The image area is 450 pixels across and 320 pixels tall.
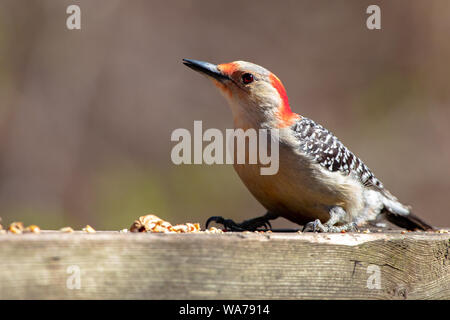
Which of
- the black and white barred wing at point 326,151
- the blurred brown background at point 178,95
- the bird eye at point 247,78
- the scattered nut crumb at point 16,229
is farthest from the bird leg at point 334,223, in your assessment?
the blurred brown background at point 178,95

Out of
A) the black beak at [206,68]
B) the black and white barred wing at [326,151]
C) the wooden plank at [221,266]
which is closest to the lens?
the wooden plank at [221,266]

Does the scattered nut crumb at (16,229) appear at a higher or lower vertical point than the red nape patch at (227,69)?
lower

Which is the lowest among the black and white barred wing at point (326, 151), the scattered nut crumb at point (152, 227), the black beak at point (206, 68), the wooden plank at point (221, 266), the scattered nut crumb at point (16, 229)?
the wooden plank at point (221, 266)

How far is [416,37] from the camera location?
9.51 meters

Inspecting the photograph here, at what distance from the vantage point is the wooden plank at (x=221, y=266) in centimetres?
253

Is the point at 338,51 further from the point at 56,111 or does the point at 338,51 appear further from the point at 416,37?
the point at 56,111

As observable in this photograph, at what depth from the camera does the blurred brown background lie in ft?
26.6

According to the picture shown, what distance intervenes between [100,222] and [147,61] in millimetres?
2667

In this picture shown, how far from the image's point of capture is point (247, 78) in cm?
512

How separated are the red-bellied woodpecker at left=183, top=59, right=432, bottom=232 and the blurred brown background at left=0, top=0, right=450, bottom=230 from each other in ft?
12.0

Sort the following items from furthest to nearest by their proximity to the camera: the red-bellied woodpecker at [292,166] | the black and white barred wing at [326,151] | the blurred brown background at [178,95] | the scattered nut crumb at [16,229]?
the blurred brown background at [178,95]
the black and white barred wing at [326,151]
the red-bellied woodpecker at [292,166]
the scattered nut crumb at [16,229]

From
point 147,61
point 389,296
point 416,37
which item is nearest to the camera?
point 389,296

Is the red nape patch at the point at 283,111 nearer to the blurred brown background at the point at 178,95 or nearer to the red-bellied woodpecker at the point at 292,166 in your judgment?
the red-bellied woodpecker at the point at 292,166
